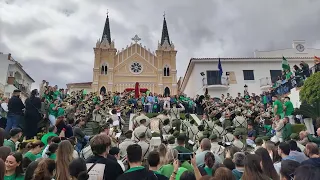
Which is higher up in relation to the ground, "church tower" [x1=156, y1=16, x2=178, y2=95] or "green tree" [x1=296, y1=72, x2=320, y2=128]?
"church tower" [x1=156, y1=16, x2=178, y2=95]

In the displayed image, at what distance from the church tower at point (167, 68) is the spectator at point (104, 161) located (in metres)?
48.0

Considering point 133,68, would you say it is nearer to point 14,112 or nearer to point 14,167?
point 14,112

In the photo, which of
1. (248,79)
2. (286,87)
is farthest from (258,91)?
(286,87)

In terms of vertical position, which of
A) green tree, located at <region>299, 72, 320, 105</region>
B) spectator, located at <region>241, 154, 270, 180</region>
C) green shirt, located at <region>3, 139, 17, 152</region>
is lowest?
spectator, located at <region>241, 154, 270, 180</region>

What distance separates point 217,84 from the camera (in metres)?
33.0

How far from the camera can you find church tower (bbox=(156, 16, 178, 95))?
2074 inches

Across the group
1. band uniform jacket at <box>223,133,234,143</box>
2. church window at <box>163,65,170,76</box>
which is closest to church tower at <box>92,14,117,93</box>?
church window at <box>163,65,170,76</box>

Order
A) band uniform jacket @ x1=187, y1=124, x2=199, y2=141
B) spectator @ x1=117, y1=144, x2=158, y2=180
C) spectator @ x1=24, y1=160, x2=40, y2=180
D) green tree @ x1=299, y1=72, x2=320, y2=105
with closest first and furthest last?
spectator @ x1=117, y1=144, x2=158, y2=180 → spectator @ x1=24, y1=160, x2=40, y2=180 → band uniform jacket @ x1=187, y1=124, x2=199, y2=141 → green tree @ x1=299, y1=72, x2=320, y2=105

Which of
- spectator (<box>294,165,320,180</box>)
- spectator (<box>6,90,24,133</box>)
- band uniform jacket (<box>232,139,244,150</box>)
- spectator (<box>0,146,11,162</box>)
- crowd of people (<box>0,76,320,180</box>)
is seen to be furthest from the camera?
spectator (<box>6,90,24,133</box>)

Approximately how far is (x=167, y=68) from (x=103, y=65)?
13919 millimetres

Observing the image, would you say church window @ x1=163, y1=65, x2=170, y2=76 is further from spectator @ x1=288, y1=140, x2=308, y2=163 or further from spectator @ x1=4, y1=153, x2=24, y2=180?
spectator @ x1=4, y1=153, x2=24, y2=180

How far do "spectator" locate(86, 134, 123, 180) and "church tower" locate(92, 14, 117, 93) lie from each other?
47.1 meters

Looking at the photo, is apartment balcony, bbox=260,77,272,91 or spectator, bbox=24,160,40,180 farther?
apartment balcony, bbox=260,77,272,91

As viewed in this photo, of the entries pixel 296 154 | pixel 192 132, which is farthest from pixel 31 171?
pixel 192 132
